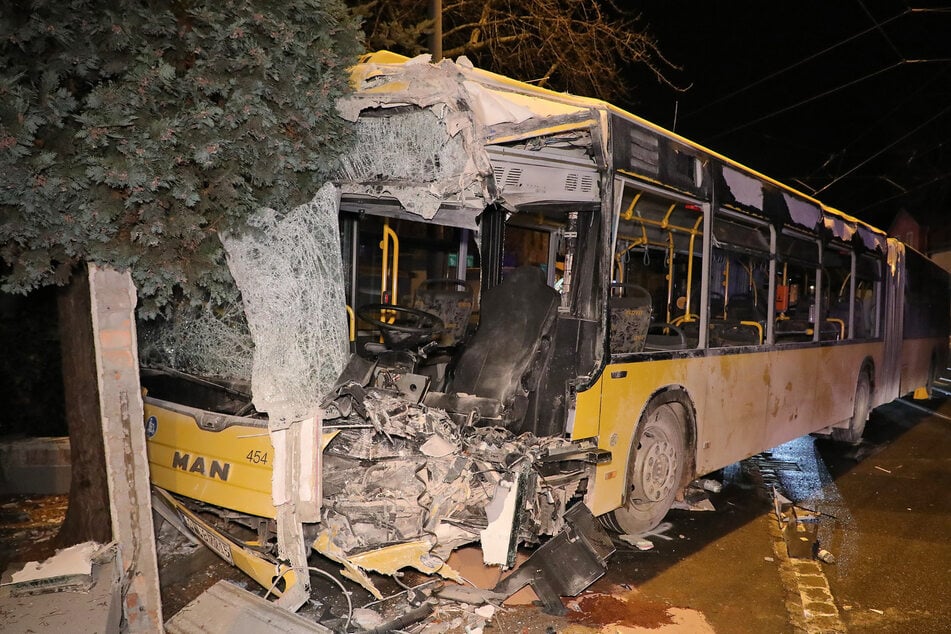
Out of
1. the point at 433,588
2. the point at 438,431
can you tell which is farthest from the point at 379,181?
the point at 433,588

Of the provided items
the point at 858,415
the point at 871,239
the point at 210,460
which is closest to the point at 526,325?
the point at 210,460

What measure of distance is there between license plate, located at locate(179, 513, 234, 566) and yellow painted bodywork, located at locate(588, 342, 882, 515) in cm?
244

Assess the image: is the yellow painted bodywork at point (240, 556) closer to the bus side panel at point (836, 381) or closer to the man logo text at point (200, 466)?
the man logo text at point (200, 466)

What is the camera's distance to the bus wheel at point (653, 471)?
5.60 m

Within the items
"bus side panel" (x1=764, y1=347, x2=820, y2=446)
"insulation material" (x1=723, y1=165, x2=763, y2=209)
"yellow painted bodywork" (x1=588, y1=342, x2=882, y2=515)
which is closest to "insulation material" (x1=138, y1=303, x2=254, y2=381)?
"yellow painted bodywork" (x1=588, y1=342, x2=882, y2=515)

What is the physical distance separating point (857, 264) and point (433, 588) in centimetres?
868

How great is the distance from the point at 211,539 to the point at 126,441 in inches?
36.4

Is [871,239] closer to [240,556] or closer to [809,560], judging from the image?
[809,560]

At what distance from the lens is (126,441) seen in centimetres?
358

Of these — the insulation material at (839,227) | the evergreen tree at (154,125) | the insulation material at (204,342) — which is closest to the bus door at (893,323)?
the insulation material at (839,227)

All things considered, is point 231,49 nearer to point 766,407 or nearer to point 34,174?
point 34,174

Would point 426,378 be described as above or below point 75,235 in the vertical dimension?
below

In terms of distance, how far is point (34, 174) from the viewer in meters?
3.11

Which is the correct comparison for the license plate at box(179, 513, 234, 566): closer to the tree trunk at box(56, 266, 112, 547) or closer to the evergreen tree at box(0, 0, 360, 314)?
the tree trunk at box(56, 266, 112, 547)
